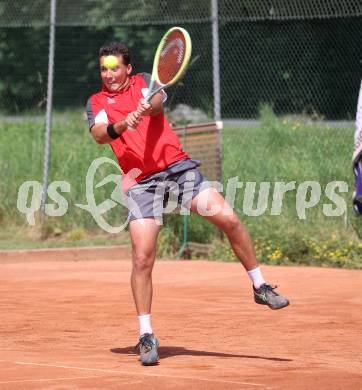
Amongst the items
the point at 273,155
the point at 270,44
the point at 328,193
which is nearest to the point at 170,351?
the point at 328,193

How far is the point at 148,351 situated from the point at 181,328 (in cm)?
182

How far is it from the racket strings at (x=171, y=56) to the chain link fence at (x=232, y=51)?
7.68 meters

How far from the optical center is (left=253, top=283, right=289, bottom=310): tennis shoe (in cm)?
782

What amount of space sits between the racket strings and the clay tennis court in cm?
183

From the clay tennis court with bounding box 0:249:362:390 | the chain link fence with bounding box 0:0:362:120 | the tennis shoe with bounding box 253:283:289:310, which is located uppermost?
the chain link fence with bounding box 0:0:362:120

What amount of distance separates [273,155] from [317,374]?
9412 millimetres

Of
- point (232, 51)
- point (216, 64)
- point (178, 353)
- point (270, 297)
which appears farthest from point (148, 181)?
point (232, 51)

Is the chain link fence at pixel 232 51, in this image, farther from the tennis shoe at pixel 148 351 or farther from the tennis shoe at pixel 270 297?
the tennis shoe at pixel 148 351

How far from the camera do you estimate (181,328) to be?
9.38 metres

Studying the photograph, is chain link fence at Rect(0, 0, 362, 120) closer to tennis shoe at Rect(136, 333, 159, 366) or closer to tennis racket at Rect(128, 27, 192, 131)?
tennis racket at Rect(128, 27, 192, 131)

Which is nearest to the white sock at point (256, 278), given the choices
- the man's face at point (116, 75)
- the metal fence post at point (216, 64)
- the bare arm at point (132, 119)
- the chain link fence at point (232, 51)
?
the bare arm at point (132, 119)
